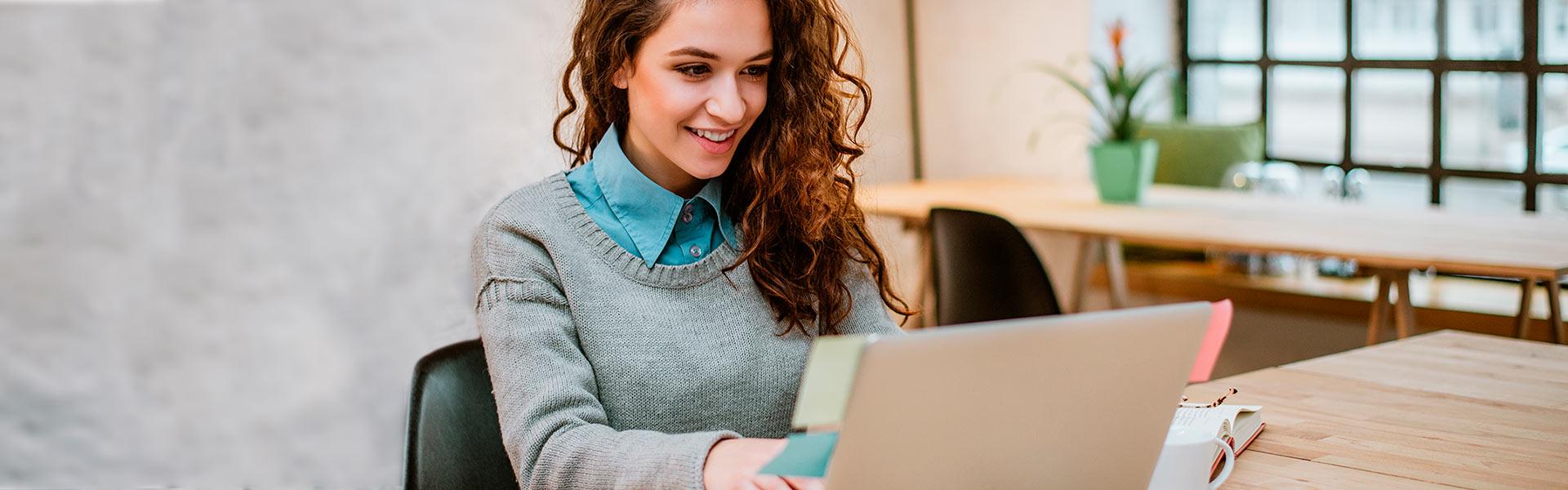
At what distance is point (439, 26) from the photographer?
3293 mm

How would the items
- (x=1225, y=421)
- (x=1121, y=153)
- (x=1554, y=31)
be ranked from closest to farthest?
1. (x=1225, y=421)
2. (x=1121, y=153)
3. (x=1554, y=31)

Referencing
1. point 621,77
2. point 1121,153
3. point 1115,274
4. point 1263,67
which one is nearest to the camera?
point 621,77

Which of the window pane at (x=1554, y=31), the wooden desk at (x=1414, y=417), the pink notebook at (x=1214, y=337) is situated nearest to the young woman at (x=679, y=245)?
the pink notebook at (x=1214, y=337)

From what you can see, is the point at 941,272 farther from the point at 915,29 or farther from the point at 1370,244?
the point at 915,29

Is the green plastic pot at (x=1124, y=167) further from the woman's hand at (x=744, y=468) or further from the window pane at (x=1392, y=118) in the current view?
the woman's hand at (x=744, y=468)

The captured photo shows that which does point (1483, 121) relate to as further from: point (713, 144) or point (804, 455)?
point (804, 455)

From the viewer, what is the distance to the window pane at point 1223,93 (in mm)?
4578

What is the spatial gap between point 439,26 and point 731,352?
211 centimetres

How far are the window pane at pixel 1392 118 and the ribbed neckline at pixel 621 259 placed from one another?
3.33m

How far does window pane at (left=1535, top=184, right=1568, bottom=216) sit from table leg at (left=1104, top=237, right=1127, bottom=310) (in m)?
1.17

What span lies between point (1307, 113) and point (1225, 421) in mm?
3340

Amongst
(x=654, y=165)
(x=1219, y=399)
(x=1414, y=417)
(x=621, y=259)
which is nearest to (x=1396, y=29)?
(x=1414, y=417)

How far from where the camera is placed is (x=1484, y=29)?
393 centimetres

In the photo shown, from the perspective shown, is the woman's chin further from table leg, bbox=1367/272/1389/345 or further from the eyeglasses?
table leg, bbox=1367/272/1389/345
